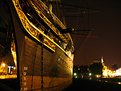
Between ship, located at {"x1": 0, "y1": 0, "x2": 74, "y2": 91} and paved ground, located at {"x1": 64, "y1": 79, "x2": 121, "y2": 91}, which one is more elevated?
ship, located at {"x1": 0, "y1": 0, "x2": 74, "y2": 91}

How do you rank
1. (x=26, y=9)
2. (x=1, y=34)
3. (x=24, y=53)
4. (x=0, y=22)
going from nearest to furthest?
1. (x=24, y=53)
2. (x=26, y=9)
3. (x=0, y=22)
4. (x=1, y=34)

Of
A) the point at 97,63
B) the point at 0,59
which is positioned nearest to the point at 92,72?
the point at 97,63

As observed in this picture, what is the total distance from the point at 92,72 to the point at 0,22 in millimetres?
139445

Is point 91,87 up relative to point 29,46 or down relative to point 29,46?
down

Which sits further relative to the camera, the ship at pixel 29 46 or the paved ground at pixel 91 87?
the paved ground at pixel 91 87

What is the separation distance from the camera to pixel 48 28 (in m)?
18.0

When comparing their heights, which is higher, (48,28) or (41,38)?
(48,28)

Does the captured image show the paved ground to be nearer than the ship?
No

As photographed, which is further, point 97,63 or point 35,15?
point 97,63

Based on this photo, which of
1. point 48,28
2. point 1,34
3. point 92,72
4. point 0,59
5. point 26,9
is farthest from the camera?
point 92,72

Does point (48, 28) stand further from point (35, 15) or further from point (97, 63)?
point (97, 63)

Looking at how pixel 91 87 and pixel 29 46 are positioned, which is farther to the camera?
pixel 91 87

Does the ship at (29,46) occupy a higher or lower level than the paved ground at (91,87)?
higher

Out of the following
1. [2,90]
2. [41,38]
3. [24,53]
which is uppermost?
[41,38]
